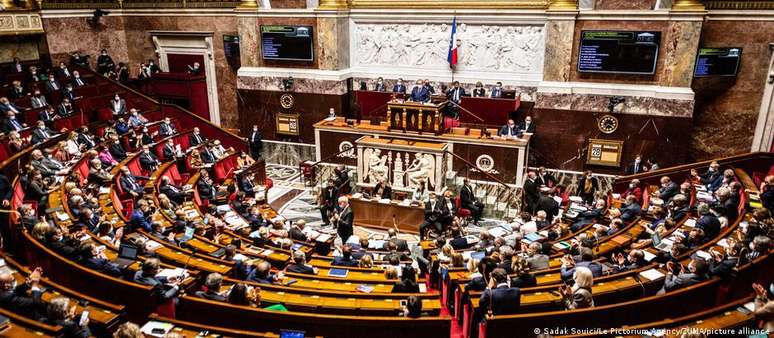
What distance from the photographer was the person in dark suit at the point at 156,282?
5.95 metres

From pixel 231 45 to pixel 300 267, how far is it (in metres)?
12.1

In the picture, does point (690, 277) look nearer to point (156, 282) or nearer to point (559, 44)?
point (156, 282)

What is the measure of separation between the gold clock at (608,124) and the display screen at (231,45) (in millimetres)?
11668

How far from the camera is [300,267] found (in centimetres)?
737

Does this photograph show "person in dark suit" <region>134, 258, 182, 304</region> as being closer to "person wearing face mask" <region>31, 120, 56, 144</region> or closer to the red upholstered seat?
the red upholstered seat

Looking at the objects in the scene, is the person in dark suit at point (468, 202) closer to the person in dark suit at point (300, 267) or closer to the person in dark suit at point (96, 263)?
the person in dark suit at point (300, 267)

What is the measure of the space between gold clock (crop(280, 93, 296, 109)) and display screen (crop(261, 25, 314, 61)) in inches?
47.5

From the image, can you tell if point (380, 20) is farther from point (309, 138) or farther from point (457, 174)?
point (457, 174)

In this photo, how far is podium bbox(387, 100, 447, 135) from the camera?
13.9 m

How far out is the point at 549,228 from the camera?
9.59m

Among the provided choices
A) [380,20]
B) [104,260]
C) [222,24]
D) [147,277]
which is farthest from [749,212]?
[222,24]

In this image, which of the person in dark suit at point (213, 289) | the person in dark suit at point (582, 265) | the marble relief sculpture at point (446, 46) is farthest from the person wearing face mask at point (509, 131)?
the person in dark suit at point (213, 289)

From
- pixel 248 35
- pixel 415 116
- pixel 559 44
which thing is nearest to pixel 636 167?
pixel 559 44

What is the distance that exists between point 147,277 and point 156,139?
30.2 feet
